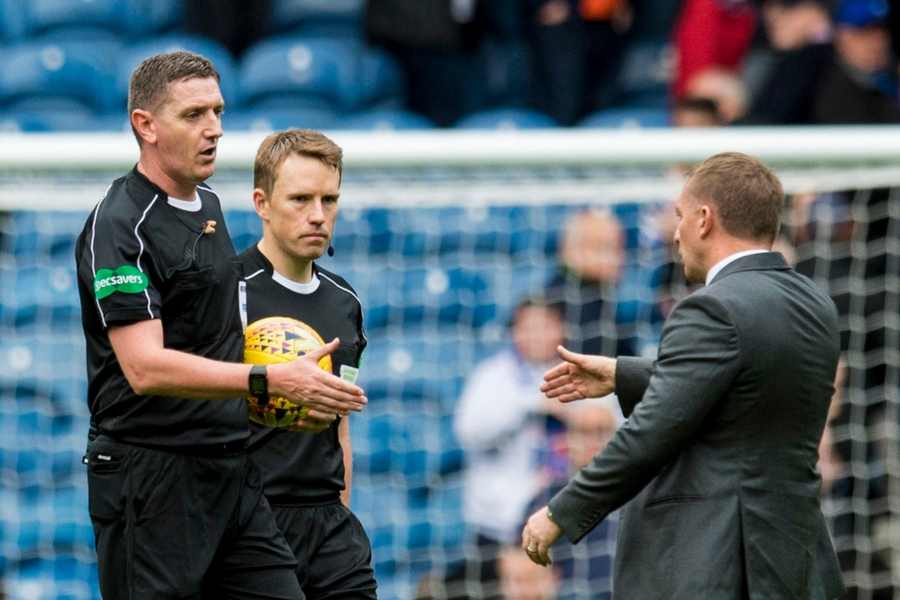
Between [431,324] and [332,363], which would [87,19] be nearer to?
[431,324]

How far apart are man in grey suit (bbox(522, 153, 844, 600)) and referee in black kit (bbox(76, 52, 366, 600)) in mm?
901

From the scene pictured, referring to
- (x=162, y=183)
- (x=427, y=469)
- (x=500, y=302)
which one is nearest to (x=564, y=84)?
(x=500, y=302)

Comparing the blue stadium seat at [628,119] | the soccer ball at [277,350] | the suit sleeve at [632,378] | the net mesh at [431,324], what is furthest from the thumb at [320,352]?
the blue stadium seat at [628,119]

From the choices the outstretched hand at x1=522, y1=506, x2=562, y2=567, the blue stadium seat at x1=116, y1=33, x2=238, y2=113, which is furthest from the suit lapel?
the blue stadium seat at x1=116, y1=33, x2=238, y2=113

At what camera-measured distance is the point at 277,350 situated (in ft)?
12.1

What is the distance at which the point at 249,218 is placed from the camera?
24.1 feet

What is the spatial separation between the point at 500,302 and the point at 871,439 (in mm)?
2131

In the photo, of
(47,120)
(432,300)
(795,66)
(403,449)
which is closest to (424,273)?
(432,300)

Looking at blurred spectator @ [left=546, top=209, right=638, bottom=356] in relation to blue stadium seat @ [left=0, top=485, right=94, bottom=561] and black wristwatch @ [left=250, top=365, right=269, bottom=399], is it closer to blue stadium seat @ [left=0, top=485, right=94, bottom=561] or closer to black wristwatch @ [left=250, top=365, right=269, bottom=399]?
blue stadium seat @ [left=0, top=485, right=94, bottom=561]

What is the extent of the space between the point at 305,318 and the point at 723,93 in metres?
4.12

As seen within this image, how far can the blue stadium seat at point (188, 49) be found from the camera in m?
8.10

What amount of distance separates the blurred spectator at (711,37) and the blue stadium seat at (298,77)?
2204 millimetres

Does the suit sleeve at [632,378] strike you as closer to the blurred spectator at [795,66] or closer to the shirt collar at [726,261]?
the shirt collar at [726,261]

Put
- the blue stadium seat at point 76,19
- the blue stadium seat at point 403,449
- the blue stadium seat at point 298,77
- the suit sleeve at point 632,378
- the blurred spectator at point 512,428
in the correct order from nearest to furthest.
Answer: the suit sleeve at point 632,378, the blurred spectator at point 512,428, the blue stadium seat at point 403,449, the blue stadium seat at point 298,77, the blue stadium seat at point 76,19
